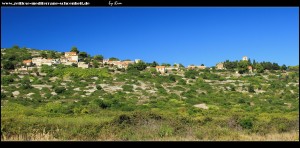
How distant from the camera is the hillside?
29.5ft

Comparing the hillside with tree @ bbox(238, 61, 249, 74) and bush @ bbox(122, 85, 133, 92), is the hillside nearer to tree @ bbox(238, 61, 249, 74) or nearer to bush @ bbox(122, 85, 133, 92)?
bush @ bbox(122, 85, 133, 92)

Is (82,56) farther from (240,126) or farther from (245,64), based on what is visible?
(240,126)

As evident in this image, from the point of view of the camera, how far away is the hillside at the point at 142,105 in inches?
354

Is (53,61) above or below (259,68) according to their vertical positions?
above

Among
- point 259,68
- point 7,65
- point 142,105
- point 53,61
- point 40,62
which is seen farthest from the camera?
point 259,68

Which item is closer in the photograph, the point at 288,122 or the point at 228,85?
the point at 288,122

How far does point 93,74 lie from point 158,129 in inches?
1432

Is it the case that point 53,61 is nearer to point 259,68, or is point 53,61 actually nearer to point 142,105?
point 142,105

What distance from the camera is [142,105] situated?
26766mm

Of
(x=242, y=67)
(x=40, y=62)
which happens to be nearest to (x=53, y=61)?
(x=40, y=62)

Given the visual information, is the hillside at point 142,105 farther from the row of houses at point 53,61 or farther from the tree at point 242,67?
the row of houses at point 53,61

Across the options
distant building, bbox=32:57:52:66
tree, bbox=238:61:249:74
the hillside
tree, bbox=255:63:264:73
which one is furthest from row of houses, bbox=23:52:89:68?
tree, bbox=255:63:264:73
